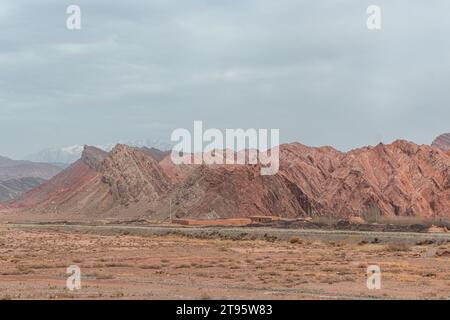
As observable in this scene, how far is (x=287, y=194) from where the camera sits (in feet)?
429

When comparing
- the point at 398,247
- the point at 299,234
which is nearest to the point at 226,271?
the point at 398,247

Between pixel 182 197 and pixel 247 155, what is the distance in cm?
2764

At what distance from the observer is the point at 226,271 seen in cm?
3916

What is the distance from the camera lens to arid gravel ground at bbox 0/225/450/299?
28.2 m

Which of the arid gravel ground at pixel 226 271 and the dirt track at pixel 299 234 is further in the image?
the dirt track at pixel 299 234

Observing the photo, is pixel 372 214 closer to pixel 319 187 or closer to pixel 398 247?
pixel 319 187

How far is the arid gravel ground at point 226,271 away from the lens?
1111 inches

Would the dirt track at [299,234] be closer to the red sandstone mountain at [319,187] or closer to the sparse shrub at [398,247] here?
the sparse shrub at [398,247]

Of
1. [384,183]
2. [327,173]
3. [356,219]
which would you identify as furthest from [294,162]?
[356,219]

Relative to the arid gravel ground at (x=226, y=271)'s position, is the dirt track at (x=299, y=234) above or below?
above

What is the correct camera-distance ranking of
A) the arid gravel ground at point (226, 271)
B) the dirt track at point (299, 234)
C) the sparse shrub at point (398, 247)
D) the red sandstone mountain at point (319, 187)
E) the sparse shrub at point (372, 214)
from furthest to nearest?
the red sandstone mountain at point (319, 187), the sparse shrub at point (372, 214), the dirt track at point (299, 234), the sparse shrub at point (398, 247), the arid gravel ground at point (226, 271)

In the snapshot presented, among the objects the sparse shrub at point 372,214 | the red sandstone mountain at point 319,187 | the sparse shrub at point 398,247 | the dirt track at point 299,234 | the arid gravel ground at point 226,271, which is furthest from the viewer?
the red sandstone mountain at point 319,187

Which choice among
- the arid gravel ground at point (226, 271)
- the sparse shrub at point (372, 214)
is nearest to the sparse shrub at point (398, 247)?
the arid gravel ground at point (226, 271)

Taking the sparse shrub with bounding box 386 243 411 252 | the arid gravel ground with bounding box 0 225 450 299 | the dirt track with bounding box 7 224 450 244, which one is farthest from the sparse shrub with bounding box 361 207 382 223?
the sparse shrub with bounding box 386 243 411 252
